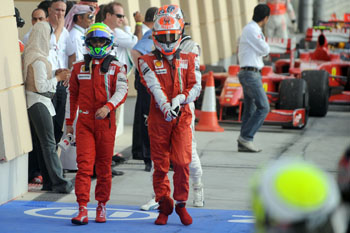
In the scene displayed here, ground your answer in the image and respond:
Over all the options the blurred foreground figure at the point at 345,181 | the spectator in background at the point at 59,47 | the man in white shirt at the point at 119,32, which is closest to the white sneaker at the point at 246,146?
the man in white shirt at the point at 119,32

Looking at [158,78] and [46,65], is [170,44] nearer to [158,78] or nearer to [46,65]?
[158,78]

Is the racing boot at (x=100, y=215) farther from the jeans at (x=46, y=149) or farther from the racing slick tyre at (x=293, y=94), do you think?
the racing slick tyre at (x=293, y=94)

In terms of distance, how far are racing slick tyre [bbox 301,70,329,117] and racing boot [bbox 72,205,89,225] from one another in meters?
7.64

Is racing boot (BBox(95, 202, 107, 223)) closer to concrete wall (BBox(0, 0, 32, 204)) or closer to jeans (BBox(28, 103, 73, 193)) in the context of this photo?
concrete wall (BBox(0, 0, 32, 204))

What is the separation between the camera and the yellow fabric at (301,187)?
1860 mm

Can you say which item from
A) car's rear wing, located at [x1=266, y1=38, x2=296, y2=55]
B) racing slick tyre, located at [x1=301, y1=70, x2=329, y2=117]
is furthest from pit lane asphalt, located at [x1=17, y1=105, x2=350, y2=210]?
car's rear wing, located at [x1=266, y1=38, x2=296, y2=55]

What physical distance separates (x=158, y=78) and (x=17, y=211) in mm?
1773

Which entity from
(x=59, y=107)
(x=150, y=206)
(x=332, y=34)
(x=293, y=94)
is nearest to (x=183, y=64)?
(x=150, y=206)

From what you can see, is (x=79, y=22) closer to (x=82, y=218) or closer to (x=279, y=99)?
(x=82, y=218)

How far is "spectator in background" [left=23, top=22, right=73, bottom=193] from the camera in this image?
7.33 m

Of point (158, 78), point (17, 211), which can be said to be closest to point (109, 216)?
point (17, 211)

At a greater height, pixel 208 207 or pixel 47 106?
pixel 47 106

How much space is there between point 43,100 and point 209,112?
5.01 metres

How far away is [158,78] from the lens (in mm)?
6418
